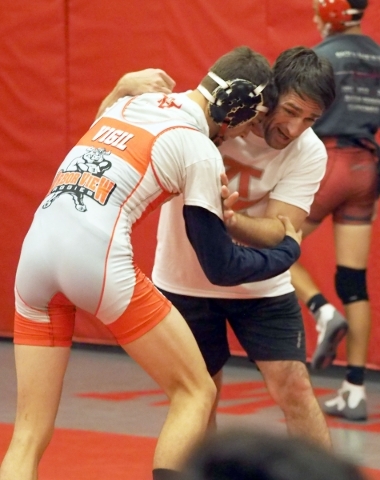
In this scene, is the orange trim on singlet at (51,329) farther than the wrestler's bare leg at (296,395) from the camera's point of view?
No

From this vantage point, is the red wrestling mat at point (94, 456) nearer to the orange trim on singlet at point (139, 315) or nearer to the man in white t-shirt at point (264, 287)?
the man in white t-shirt at point (264, 287)

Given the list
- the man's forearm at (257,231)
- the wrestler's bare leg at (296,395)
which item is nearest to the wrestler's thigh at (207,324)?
the wrestler's bare leg at (296,395)

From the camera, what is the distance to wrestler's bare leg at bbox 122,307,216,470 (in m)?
2.29

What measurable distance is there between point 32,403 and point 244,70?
1.02 m

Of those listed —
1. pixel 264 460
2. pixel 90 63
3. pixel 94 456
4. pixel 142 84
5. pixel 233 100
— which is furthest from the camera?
pixel 90 63

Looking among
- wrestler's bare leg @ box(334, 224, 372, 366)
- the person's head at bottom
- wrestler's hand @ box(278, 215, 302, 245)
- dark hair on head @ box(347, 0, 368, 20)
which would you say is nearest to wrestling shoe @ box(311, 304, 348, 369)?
wrestler's bare leg @ box(334, 224, 372, 366)

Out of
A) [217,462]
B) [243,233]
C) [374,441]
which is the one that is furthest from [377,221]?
[217,462]

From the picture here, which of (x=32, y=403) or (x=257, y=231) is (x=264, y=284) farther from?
(x=32, y=403)

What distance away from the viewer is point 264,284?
2822 mm

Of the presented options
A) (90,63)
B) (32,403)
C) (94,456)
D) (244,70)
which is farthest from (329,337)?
(90,63)

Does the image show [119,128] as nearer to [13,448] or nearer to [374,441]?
[13,448]

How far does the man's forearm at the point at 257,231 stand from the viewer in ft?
8.40

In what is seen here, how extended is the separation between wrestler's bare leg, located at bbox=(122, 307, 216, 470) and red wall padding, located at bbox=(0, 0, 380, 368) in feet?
7.92

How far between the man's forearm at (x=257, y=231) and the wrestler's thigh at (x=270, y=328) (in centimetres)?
29
